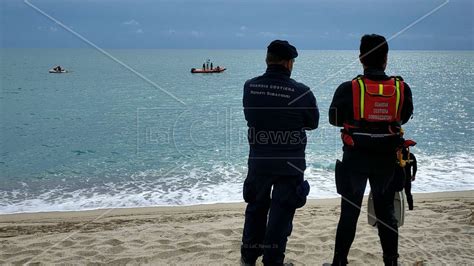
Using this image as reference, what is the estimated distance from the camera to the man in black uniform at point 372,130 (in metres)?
3.95

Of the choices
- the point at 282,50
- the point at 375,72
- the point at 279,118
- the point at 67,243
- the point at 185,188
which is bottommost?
the point at 185,188

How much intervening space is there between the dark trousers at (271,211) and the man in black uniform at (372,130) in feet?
1.78

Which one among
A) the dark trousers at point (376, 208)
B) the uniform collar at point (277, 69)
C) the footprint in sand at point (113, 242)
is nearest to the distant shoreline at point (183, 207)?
the footprint in sand at point (113, 242)

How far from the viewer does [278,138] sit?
411cm

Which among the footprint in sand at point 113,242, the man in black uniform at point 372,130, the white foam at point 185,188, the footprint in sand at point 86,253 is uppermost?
the man in black uniform at point 372,130

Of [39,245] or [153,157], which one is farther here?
[153,157]

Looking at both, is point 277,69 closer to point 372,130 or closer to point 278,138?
point 278,138

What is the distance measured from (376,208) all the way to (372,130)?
0.84 metres

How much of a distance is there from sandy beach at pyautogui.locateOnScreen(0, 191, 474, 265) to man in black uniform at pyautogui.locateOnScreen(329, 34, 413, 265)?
4.12 ft

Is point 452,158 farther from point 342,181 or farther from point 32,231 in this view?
point 32,231

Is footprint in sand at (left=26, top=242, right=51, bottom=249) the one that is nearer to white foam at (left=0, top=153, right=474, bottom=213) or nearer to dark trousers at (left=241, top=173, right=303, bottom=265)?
dark trousers at (left=241, top=173, right=303, bottom=265)

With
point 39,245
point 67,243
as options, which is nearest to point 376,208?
point 67,243

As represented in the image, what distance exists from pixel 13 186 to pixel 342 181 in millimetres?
10646

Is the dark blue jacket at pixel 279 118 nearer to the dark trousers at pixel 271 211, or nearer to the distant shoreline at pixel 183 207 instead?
the dark trousers at pixel 271 211
